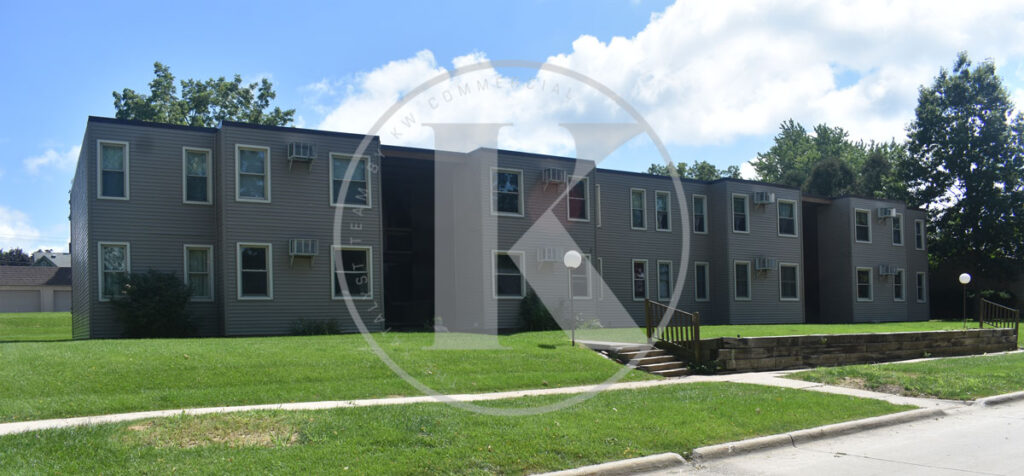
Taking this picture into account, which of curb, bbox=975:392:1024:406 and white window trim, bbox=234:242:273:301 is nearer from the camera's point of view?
curb, bbox=975:392:1024:406

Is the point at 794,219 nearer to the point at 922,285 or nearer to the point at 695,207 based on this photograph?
the point at 695,207

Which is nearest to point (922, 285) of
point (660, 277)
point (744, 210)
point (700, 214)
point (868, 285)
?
point (868, 285)

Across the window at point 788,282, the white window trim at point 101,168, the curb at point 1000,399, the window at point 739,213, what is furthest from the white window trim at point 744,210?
the white window trim at point 101,168

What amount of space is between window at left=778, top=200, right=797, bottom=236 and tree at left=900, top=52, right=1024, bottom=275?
51.2 feet

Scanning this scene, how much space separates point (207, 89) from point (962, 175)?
4110 cm

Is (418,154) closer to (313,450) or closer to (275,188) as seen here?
(275,188)

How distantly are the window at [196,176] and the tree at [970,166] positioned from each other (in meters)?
38.0

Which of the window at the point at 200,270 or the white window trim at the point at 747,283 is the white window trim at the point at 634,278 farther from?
the window at the point at 200,270

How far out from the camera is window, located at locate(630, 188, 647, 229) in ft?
90.4

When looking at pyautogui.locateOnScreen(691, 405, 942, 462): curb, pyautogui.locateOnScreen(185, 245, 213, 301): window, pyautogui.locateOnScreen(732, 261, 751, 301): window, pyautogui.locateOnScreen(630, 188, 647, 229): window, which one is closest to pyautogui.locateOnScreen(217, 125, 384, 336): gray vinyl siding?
pyautogui.locateOnScreen(185, 245, 213, 301): window

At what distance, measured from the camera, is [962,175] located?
41531mm

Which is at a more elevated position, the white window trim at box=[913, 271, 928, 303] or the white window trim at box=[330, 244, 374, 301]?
Result: the white window trim at box=[330, 244, 374, 301]

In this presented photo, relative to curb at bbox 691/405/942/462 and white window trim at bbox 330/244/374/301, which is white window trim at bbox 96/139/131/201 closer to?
white window trim at bbox 330/244/374/301

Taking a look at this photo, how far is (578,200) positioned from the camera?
77.6ft
